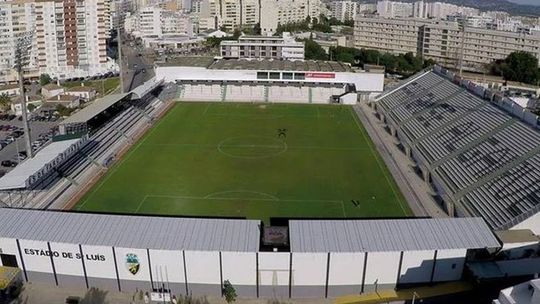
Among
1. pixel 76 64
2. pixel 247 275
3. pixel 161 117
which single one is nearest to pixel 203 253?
pixel 247 275

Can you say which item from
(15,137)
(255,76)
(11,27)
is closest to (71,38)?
(11,27)

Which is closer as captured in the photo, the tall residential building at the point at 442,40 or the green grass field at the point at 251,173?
the green grass field at the point at 251,173

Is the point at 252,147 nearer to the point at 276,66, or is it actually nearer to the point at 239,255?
the point at 239,255

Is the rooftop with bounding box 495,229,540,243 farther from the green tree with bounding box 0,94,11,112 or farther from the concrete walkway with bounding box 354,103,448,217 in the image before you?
the green tree with bounding box 0,94,11,112

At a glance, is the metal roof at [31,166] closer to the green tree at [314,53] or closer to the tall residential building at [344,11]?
the green tree at [314,53]

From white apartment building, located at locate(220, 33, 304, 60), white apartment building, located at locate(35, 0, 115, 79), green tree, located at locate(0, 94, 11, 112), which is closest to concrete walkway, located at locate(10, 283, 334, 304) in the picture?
green tree, located at locate(0, 94, 11, 112)

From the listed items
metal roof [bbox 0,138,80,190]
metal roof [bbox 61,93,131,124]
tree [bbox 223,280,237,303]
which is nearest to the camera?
tree [bbox 223,280,237,303]

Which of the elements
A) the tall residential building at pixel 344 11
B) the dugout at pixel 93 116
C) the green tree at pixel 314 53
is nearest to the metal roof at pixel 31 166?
the dugout at pixel 93 116
